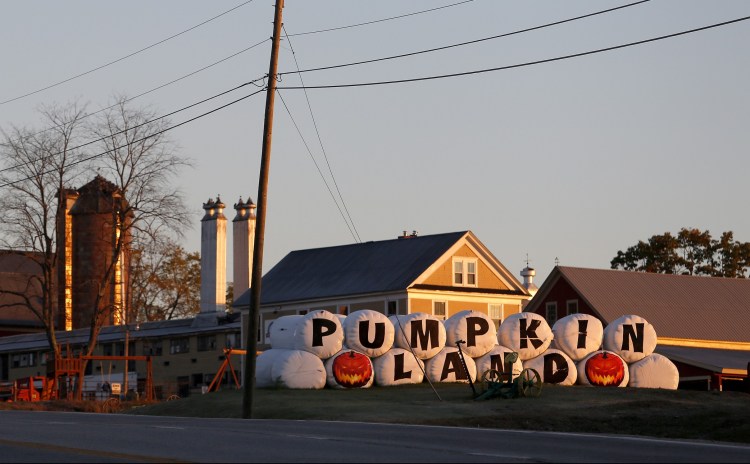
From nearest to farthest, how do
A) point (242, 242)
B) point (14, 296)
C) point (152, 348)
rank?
point (242, 242) → point (152, 348) → point (14, 296)

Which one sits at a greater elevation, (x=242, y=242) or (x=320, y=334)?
(x=242, y=242)

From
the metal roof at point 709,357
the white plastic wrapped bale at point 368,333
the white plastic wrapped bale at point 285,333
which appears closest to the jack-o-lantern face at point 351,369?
the white plastic wrapped bale at point 368,333

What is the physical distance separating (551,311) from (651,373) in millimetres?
19583

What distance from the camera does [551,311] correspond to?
71.4m

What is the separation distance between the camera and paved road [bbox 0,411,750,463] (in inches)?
655

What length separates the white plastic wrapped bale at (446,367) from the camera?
50219 mm

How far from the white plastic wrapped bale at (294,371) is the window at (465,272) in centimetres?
2771


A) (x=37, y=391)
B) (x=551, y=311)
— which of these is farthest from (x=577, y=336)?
(x=37, y=391)

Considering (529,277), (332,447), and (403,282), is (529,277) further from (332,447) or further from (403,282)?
(332,447)

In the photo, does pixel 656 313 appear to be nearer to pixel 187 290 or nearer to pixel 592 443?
pixel 592 443

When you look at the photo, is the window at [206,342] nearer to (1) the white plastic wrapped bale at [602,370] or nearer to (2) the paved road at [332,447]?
(1) the white plastic wrapped bale at [602,370]

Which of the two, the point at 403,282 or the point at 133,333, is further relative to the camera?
the point at 133,333

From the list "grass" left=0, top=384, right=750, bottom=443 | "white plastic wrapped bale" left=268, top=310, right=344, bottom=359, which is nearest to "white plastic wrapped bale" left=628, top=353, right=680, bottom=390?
"grass" left=0, top=384, right=750, bottom=443

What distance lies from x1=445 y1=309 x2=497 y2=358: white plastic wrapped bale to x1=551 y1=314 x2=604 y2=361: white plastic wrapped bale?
8.50 feet
